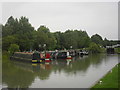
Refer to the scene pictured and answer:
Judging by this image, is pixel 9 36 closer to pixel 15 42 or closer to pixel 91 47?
pixel 15 42

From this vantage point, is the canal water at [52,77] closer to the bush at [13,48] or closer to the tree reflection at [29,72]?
the tree reflection at [29,72]

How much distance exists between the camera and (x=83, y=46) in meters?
66.8

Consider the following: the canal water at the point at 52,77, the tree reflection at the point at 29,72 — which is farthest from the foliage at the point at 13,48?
the canal water at the point at 52,77

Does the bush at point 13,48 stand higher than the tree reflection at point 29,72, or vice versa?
the bush at point 13,48

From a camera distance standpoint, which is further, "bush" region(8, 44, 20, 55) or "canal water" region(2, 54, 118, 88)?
"bush" region(8, 44, 20, 55)

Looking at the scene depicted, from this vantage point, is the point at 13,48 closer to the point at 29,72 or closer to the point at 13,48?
the point at 13,48

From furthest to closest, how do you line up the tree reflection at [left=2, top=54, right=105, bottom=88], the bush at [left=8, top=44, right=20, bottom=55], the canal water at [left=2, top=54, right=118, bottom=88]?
the bush at [left=8, top=44, right=20, bottom=55] → the tree reflection at [left=2, top=54, right=105, bottom=88] → the canal water at [left=2, top=54, right=118, bottom=88]

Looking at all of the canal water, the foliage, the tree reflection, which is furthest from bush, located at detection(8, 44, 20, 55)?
the canal water

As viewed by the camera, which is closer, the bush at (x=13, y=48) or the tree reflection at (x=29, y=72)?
the tree reflection at (x=29, y=72)

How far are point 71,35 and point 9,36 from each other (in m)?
24.2

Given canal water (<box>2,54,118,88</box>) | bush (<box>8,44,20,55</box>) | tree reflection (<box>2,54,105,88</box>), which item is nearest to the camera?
canal water (<box>2,54,118,88</box>)

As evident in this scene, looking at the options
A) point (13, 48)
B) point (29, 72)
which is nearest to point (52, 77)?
point (29, 72)

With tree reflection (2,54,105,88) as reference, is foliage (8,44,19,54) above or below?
above

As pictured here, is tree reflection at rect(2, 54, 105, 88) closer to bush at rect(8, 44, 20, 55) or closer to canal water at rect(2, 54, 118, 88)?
canal water at rect(2, 54, 118, 88)
